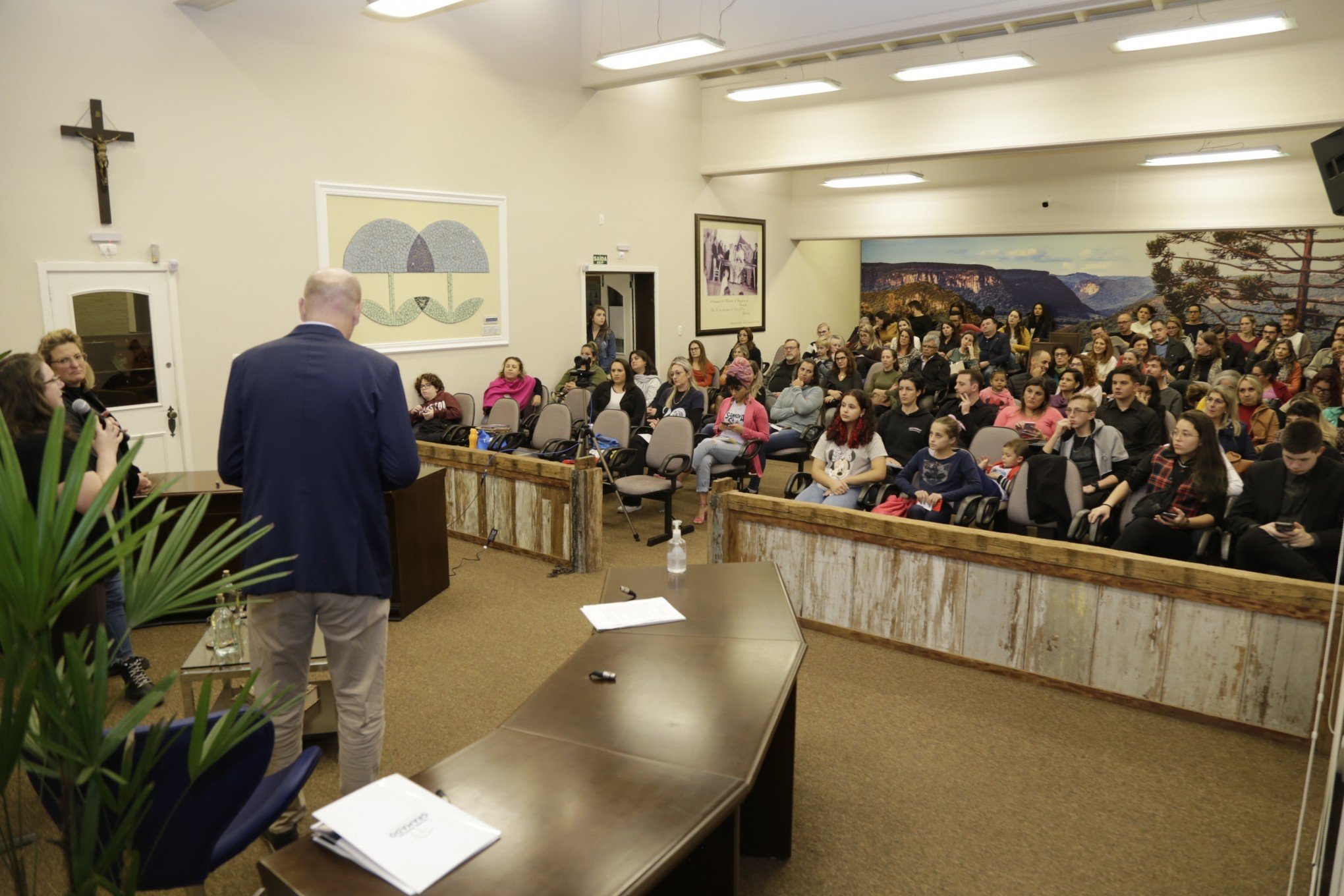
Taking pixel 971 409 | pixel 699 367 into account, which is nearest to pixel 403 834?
pixel 971 409

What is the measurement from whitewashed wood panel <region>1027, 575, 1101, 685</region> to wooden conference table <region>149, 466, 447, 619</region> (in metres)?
3.40

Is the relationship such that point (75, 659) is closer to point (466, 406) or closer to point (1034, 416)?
point (1034, 416)

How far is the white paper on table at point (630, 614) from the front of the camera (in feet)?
10.4

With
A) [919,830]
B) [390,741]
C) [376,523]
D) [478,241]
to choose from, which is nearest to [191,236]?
[478,241]

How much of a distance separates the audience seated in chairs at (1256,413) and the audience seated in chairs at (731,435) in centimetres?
370

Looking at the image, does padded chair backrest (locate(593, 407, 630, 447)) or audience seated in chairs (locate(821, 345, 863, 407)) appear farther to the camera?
audience seated in chairs (locate(821, 345, 863, 407))

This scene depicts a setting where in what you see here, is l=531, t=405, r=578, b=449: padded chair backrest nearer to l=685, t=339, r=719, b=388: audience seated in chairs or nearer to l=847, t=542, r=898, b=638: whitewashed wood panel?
l=685, t=339, r=719, b=388: audience seated in chairs

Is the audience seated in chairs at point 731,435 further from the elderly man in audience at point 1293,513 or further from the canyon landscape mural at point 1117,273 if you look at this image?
the canyon landscape mural at point 1117,273

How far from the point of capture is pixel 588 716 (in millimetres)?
2498

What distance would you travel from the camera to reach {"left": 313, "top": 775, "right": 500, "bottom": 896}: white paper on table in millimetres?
1802

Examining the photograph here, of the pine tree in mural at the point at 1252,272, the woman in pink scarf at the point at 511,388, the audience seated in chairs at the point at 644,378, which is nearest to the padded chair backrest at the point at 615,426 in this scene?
the woman in pink scarf at the point at 511,388

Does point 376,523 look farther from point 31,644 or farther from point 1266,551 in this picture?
point 1266,551

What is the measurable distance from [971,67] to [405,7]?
17.2 feet

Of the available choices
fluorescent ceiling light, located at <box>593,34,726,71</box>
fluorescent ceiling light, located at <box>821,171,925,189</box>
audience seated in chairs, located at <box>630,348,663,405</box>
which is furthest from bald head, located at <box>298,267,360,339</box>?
fluorescent ceiling light, located at <box>821,171,925,189</box>
